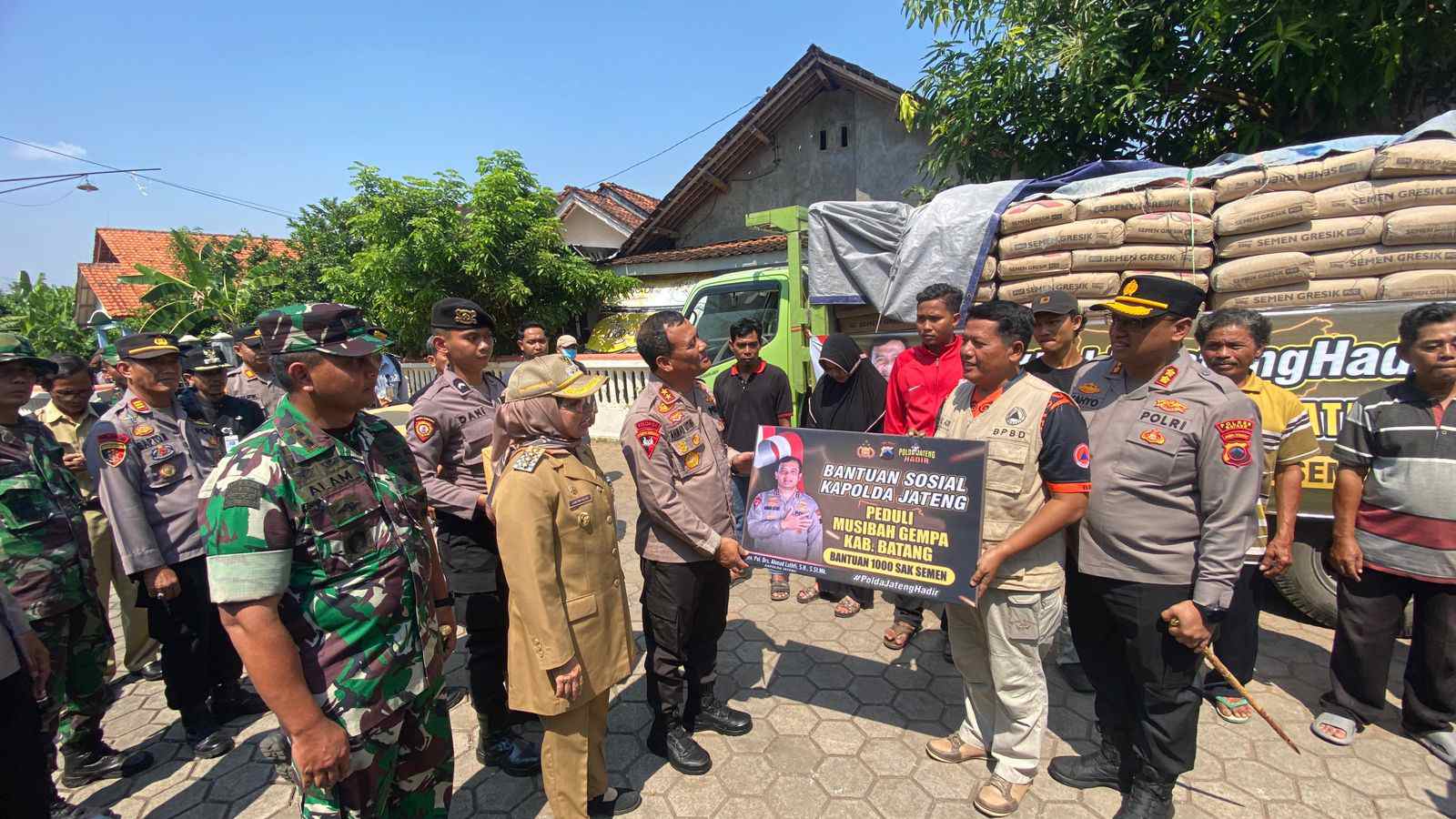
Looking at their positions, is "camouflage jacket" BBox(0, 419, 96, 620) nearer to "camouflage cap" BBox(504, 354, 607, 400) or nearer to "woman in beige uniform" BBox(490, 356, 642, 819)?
"woman in beige uniform" BBox(490, 356, 642, 819)

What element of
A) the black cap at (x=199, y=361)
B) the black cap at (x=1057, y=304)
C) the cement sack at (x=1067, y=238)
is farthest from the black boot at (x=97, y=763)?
the cement sack at (x=1067, y=238)

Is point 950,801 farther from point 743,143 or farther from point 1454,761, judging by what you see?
point 743,143

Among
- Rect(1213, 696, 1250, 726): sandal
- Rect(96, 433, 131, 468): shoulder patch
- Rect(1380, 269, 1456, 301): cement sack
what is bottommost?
Rect(1213, 696, 1250, 726): sandal

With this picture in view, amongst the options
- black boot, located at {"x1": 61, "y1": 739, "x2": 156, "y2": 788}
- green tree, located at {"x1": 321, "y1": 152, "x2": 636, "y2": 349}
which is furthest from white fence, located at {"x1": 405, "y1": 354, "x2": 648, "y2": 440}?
black boot, located at {"x1": 61, "y1": 739, "x2": 156, "y2": 788}

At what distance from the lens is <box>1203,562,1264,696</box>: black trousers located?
3.08 m

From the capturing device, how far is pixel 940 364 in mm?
3631

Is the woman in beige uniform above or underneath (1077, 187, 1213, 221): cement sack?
underneath

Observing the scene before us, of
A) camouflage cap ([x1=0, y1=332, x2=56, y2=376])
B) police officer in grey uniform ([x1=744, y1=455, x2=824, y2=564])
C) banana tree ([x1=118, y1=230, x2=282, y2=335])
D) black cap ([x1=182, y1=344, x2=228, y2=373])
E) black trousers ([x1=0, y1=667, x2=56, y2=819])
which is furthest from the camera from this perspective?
banana tree ([x1=118, y1=230, x2=282, y2=335])

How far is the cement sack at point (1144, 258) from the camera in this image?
3.72m

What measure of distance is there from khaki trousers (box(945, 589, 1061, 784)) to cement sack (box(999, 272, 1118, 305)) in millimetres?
2238

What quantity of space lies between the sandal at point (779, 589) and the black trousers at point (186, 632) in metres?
3.49

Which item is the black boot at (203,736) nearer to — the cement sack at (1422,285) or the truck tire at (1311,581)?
the truck tire at (1311,581)

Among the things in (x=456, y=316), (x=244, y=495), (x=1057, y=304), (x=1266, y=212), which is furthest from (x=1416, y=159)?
(x=244, y=495)

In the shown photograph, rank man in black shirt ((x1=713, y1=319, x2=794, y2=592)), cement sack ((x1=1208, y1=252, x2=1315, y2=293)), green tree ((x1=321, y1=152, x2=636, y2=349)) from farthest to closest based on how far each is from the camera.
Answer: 1. green tree ((x1=321, y1=152, x2=636, y2=349))
2. man in black shirt ((x1=713, y1=319, x2=794, y2=592))
3. cement sack ((x1=1208, y1=252, x2=1315, y2=293))
